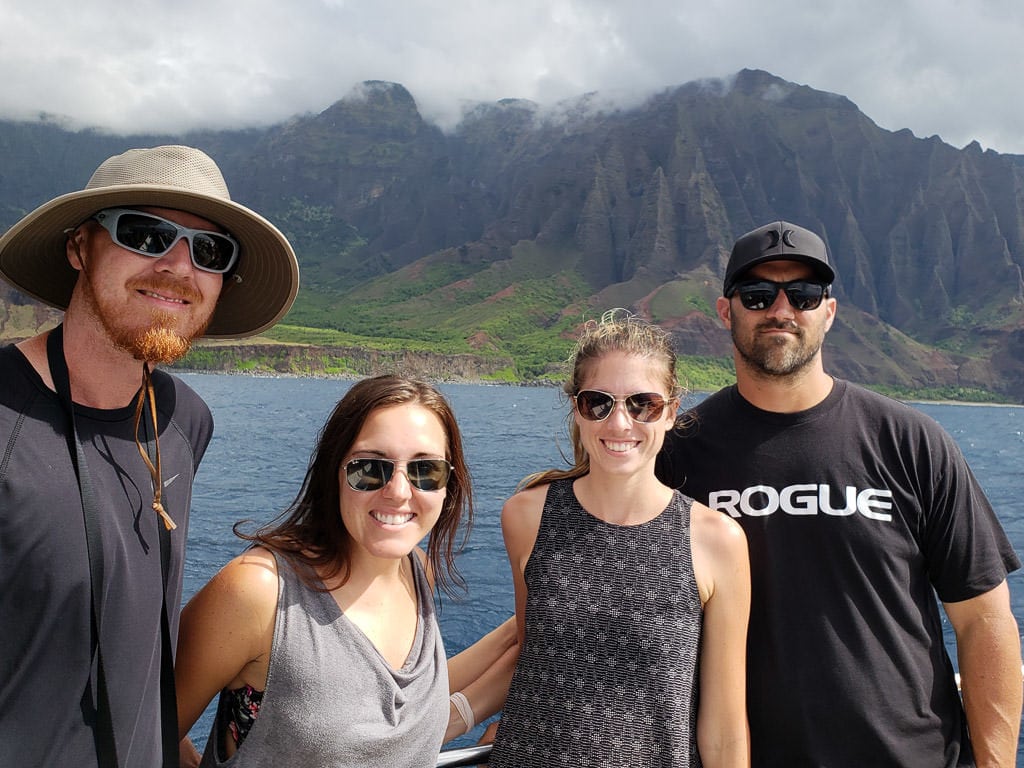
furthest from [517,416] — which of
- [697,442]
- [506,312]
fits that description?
[506,312]

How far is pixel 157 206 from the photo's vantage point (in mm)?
2873

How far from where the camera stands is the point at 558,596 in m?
3.01

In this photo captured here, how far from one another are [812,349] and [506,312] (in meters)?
183

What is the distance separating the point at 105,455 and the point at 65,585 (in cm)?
43

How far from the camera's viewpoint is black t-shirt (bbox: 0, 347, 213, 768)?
2.30 metres

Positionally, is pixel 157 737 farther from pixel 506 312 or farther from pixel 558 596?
pixel 506 312

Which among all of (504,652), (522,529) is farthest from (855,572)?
(504,652)

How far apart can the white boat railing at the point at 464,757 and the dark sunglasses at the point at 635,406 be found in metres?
1.39

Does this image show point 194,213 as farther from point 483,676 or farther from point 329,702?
point 483,676

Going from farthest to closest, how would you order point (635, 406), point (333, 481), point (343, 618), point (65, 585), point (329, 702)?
point (635, 406) < point (333, 481) < point (343, 618) < point (329, 702) < point (65, 585)

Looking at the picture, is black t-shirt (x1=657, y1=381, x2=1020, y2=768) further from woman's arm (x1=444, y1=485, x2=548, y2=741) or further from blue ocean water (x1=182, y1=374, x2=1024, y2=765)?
blue ocean water (x1=182, y1=374, x2=1024, y2=765)

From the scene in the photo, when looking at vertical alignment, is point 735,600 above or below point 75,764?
above

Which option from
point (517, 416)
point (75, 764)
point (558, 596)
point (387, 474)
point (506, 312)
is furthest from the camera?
point (506, 312)

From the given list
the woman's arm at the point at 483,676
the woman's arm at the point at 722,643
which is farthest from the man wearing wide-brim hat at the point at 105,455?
the woman's arm at the point at 722,643
